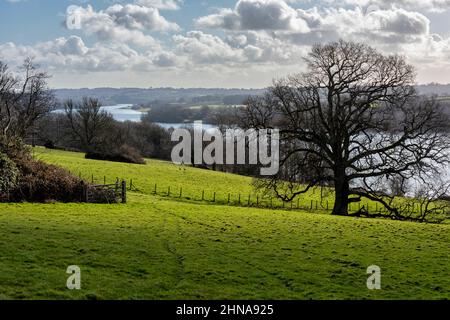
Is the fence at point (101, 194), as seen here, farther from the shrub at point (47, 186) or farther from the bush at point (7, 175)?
the bush at point (7, 175)

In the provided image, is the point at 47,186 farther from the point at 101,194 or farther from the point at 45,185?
the point at 101,194

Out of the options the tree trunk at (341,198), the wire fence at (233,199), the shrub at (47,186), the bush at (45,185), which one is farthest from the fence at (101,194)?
the tree trunk at (341,198)

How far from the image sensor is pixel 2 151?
33.0 metres

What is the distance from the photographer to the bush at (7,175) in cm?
3021

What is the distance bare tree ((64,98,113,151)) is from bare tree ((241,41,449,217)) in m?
71.6

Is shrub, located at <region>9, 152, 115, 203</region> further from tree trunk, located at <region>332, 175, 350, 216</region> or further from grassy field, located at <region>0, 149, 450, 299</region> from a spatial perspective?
tree trunk, located at <region>332, 175, 350, 216</region>

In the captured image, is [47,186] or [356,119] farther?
[356,119]

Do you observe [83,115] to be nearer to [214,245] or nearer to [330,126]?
[330,126]

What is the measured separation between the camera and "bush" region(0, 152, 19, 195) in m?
30.2

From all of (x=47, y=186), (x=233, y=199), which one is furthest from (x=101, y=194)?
(x=233, y=199)

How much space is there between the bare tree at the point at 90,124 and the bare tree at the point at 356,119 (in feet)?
235

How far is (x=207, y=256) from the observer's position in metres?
17.8

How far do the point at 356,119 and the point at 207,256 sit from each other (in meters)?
23.4

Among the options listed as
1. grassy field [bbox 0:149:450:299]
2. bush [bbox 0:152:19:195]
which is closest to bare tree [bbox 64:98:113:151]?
bush [bbox 0:152:19:195]
